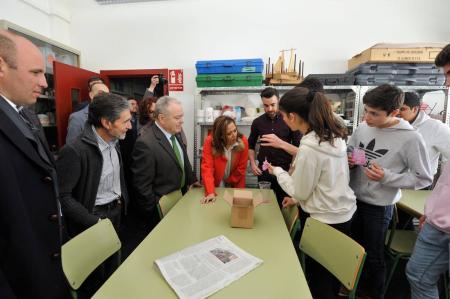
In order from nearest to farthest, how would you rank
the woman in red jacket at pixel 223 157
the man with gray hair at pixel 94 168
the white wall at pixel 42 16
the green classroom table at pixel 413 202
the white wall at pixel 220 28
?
1. the man with gray hair at pixel 94 168
2. the green classroom table at pixel 413 202
3. the woman in red jacket at pixel 223 157
4. the white wall at pixel 42 16
5. the white wall at pixel 220 28

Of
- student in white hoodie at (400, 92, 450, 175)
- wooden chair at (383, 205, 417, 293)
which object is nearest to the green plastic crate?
student in white hoodie at (400, 92, 450, 175)

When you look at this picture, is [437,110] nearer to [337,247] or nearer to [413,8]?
[413,8]

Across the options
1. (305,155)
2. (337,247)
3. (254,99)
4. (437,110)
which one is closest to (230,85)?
(254,99)

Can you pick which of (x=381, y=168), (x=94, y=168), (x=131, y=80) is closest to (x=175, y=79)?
(x=131, y=80)

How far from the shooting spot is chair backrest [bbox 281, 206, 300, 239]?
157cm

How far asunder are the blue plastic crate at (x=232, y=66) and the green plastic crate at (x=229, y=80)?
0.18 feet

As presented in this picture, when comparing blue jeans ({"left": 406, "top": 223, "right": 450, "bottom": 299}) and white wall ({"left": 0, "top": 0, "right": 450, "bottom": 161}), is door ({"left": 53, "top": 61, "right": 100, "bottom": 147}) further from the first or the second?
blue jeans ({"left": 406, "top": 223, "right": 450, "bottom": 299})

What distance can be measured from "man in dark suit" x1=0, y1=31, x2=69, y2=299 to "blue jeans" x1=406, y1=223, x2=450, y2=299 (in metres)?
1.72

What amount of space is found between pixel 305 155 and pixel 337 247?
477 mm

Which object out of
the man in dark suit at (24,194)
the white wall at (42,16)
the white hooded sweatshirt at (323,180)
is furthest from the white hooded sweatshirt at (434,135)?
the white wall at (42,16)

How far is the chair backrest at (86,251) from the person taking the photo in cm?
113

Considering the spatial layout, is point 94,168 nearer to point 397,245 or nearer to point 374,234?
point 374,234

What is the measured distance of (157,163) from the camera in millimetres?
1997

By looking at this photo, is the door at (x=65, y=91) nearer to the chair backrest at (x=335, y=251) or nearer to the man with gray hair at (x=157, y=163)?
the man with gray hair at (x=157, y=163)
